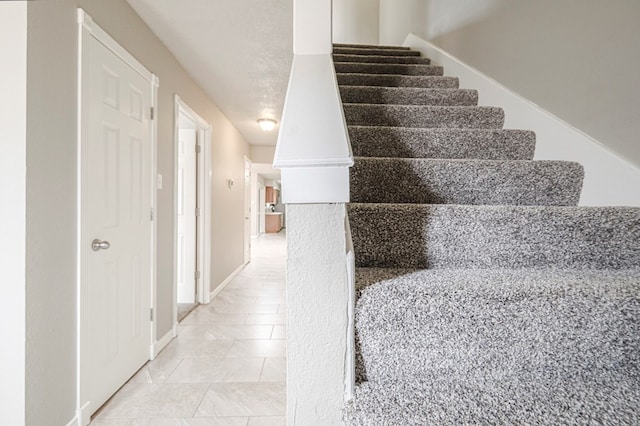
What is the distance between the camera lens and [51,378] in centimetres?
137

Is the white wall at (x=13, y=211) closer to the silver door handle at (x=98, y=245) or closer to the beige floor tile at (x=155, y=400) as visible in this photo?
the silver door handle at (x=98, y=245)

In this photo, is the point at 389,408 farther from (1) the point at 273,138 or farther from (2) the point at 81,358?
(1) the point at 273,138

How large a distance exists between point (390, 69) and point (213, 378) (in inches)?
105

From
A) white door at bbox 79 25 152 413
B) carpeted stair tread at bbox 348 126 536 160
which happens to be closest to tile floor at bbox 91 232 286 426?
white door at bbox 79 25 152 413

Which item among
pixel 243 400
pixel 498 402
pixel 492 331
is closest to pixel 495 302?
pixel 492 331

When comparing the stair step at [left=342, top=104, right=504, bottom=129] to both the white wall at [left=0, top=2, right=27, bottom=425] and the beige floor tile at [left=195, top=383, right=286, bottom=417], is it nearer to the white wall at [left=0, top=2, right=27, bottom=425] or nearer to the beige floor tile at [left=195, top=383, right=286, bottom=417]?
the white wall at [left=0, top=2, right=27, bottom=425]

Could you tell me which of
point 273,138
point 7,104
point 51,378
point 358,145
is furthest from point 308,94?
point 273,138

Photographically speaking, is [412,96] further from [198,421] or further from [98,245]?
[198,421]

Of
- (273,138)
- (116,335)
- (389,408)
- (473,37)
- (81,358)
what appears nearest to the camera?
(389,408)

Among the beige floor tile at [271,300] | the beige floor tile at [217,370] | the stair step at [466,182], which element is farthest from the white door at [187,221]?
the stair step at [466,182]

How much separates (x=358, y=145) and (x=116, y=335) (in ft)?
5.85

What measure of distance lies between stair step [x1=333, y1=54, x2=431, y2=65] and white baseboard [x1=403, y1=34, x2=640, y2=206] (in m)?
0.96

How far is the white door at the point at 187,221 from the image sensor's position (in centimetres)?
355

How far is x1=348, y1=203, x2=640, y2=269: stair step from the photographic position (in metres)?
0.98
